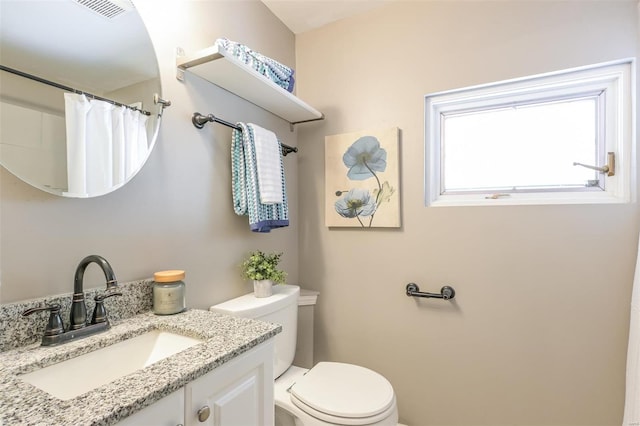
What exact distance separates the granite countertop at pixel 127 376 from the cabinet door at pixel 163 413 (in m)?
0.02

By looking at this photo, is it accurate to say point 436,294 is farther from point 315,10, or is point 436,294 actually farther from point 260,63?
point 315,10

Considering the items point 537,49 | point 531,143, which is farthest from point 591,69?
point 531,143

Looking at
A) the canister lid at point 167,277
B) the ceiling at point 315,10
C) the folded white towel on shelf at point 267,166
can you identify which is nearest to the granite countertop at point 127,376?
the canister lid at point 167,277

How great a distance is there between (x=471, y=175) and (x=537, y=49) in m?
0.62

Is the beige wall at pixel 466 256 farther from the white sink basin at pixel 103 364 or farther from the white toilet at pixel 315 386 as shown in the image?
the white sink basin at pixel 103 364

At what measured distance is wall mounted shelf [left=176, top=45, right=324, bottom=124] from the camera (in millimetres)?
1131

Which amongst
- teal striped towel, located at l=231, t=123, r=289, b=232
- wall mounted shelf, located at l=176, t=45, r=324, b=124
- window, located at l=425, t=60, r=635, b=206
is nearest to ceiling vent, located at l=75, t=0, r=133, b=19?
wall mounted shelf, located at l=176, t=45, r=324, b=124

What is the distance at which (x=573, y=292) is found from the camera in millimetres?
1309

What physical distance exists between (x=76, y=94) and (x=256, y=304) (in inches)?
37.4

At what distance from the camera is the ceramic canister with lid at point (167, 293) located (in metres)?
1.00

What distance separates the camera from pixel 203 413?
0.70 metres

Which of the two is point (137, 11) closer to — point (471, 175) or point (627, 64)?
point (471, 175)

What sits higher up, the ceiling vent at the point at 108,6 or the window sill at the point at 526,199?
the ceiling vent at the point at 108,6

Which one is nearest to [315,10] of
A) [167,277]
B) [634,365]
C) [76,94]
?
[76,94]
